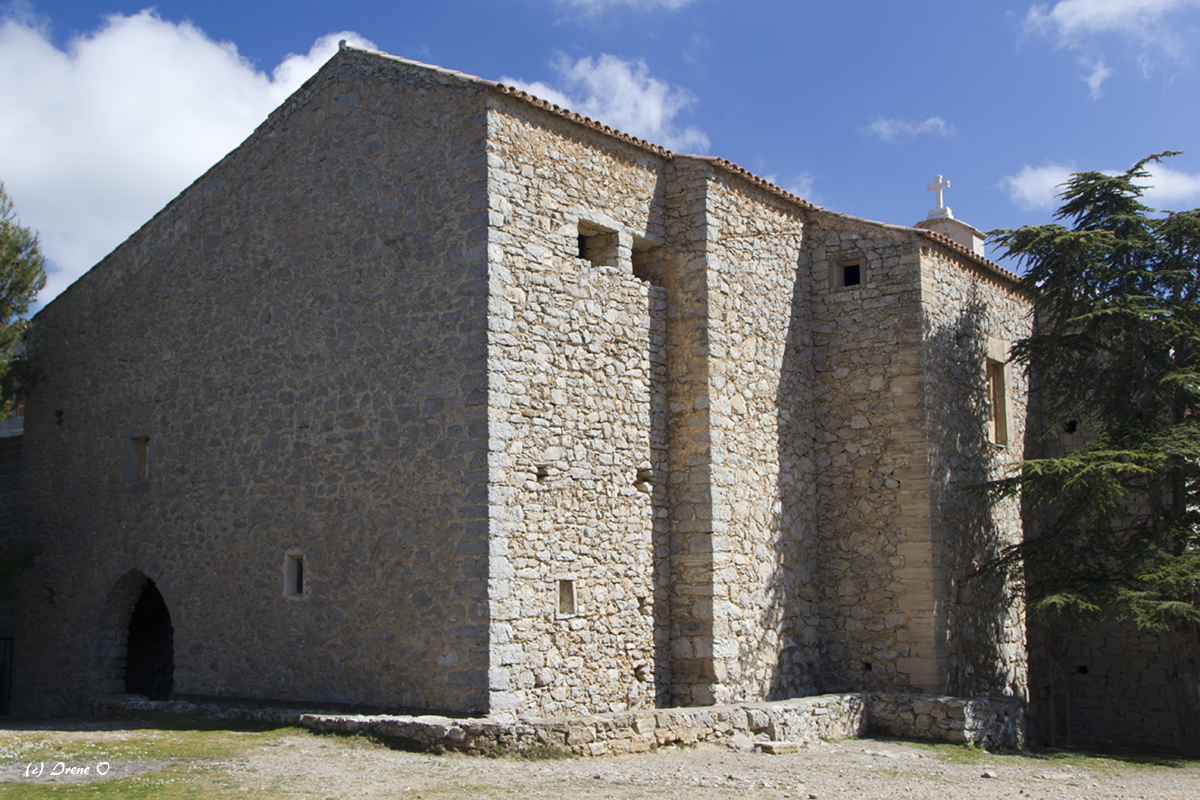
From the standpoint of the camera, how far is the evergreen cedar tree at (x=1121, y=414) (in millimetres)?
12703

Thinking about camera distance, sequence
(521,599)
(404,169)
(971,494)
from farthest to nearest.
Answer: (971,494) < (404,169) < (521,599)

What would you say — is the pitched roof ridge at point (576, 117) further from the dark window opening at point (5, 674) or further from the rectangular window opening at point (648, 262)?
the dark window opening at point (5, 674)

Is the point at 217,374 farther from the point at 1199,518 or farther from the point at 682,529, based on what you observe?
the point at 1199,518

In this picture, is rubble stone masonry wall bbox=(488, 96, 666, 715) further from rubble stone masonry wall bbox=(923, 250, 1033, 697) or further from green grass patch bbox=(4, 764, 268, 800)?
rubble stone masonry wall bbox=(923, 250, 1033, 697)

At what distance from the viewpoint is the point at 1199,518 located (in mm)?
13180

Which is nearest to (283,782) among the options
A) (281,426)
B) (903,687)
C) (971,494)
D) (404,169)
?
(281,426)

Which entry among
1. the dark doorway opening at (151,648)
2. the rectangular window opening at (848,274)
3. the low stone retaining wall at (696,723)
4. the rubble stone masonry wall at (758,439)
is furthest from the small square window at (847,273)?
the dark doorway opening at (151,648)

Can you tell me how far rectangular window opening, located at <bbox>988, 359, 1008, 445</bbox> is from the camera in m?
15.5

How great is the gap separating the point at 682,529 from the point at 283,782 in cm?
532

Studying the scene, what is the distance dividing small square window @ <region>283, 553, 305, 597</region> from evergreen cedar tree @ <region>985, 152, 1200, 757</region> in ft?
27.5

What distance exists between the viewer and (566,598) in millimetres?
11016

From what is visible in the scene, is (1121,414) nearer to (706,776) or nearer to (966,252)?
(966,252)

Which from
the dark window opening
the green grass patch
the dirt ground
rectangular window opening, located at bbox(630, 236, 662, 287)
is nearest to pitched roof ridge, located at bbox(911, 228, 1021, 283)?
rectangular window opening, located at bbox(630, 236, 662, 287)

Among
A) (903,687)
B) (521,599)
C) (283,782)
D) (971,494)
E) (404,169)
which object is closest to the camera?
(283,782)
